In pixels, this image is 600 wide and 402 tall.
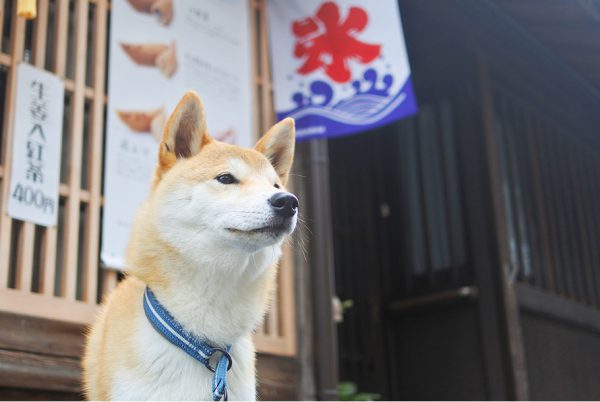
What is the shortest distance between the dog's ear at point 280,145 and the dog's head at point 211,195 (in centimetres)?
3

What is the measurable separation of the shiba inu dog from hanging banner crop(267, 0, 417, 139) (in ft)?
6.55

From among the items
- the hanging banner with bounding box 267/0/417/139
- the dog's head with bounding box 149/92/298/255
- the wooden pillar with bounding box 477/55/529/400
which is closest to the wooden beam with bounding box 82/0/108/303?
the hanging banner with bounding box 267/0/417/139

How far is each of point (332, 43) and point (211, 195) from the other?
8.60 feet

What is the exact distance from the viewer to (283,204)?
2.53 m

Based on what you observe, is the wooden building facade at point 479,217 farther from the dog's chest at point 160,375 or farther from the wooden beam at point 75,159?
the dog's chest at point 160,375

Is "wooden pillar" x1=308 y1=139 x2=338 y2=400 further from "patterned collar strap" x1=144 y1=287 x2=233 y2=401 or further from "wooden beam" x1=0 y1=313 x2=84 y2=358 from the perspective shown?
"patterned collar strap" x1=144 y1=287 x2=233 y2=401

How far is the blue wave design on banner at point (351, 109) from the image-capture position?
4.54 meters

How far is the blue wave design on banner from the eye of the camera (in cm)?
454

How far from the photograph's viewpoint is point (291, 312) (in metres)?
5.12

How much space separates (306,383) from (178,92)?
2.18m

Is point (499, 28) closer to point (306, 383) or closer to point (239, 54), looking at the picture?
point (239, 54)

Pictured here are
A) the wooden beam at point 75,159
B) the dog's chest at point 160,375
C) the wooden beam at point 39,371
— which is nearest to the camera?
the dog's chest at point 160,375

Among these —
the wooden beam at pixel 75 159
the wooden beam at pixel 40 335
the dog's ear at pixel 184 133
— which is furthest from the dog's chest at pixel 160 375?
the wooden beam at pixel 75 159

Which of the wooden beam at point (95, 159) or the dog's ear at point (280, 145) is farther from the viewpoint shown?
the wooden beam at point (95, 159)
